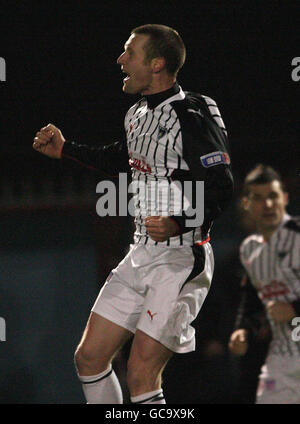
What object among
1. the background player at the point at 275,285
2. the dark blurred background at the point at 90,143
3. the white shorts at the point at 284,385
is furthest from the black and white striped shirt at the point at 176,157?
the dark blurred background at the point at 90,143

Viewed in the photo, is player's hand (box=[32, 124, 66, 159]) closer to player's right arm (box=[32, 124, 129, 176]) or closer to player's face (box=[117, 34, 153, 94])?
player's right arm (box=[32, 124, 129, 176])

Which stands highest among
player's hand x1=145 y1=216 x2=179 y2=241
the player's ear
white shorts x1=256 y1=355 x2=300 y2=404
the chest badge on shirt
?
the player's ear

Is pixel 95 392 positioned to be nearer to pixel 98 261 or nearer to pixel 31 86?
pixel 98 261

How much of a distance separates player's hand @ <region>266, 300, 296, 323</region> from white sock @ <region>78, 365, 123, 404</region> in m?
0.85

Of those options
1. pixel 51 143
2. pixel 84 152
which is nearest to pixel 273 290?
pixel 84 152

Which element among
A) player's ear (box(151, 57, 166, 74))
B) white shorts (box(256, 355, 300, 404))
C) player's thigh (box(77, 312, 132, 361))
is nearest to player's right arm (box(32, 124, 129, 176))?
player's ear (box(151, 57, 166, 74))

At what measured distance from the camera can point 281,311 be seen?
3504mm

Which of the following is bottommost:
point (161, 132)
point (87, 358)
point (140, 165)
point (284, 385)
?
point (284, 385)

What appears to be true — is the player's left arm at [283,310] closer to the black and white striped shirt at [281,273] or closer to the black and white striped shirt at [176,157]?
the black and white striped shirt at [281,273]

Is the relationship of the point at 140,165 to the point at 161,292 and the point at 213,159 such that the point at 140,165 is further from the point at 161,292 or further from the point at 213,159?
the point at 161,292

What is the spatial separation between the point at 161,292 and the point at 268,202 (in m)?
1.10

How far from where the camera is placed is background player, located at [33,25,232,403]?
2854 millimetres

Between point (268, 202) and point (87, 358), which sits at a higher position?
point (268, 202)

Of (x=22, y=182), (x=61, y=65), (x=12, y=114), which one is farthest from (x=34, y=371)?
(x=61, y=65)
